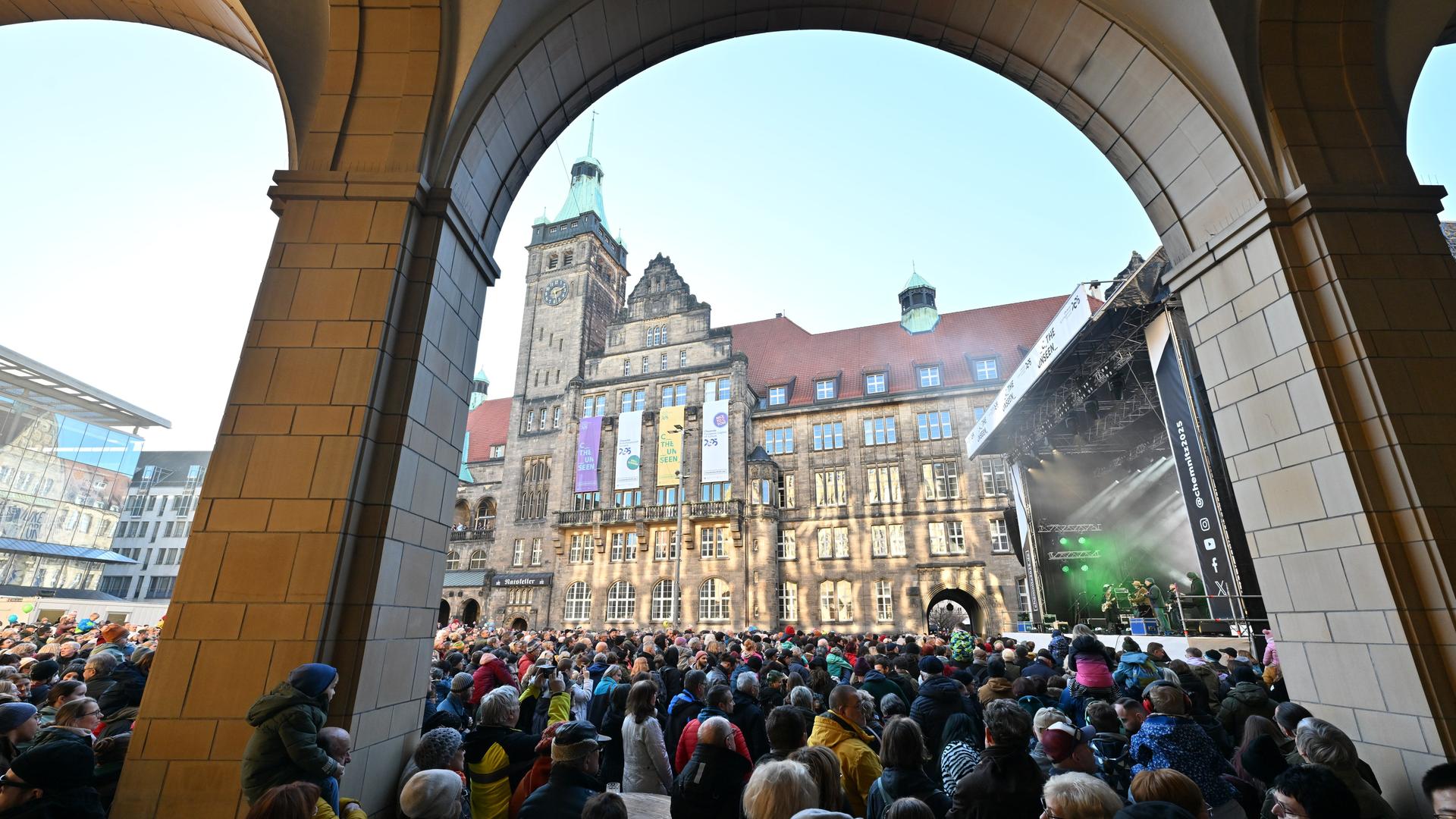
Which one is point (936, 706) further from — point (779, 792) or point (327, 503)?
point (327, 503)

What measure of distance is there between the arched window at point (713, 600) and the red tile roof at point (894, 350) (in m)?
11.4

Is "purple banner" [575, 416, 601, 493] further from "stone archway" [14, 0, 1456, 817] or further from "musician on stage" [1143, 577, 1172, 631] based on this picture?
"stone archway" [14, 0, 1456, 817]

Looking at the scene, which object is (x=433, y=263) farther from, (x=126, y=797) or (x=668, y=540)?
(x=668, y=540)

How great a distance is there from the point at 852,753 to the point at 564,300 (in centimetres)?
4375

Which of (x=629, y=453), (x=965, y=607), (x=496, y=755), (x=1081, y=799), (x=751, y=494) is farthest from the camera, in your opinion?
(x=629, y=453)

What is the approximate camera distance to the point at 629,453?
120 feet

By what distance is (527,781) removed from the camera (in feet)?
12.0

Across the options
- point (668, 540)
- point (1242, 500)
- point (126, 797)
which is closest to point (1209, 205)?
point (1242, 500)

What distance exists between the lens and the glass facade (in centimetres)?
3722

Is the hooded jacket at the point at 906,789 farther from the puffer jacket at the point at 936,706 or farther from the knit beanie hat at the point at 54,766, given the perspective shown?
the knit beanie hat at the point at 54,766

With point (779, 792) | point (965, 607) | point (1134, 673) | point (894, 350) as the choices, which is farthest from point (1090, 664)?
point (894, 350)

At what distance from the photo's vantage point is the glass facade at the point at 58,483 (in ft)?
122

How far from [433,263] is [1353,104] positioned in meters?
8.01

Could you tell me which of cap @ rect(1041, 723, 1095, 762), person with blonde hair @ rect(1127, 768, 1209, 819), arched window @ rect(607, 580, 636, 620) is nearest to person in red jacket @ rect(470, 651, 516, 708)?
cap @ rect(1041, 723, 1095, 762)
